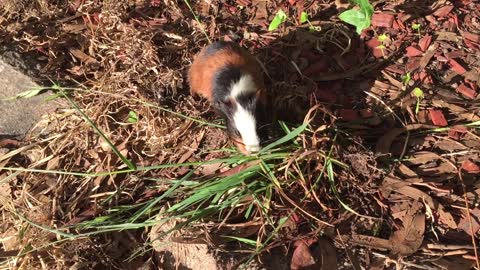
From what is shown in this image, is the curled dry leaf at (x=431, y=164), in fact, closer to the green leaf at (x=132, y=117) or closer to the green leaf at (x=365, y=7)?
the green leaf at (x=365, y=7)

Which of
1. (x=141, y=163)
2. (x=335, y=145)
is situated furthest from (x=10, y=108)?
(x=335, y=145)

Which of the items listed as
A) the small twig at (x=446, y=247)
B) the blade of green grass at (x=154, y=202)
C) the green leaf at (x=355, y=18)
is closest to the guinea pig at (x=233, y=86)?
the blade of green grass at (x=154, y=202)

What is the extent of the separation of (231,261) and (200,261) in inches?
7.4

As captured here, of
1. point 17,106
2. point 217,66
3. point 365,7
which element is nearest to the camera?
point 365,7

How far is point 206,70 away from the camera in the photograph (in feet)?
11.4

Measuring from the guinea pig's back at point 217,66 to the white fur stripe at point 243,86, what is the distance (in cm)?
6

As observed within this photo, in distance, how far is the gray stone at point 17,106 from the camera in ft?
12.1

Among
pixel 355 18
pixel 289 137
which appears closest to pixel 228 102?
pixel 289 137

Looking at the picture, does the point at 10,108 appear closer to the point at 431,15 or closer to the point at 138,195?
the point at 138,195

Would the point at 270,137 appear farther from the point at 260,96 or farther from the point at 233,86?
the point at 233,86

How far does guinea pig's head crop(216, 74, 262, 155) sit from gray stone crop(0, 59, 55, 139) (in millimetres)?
1491

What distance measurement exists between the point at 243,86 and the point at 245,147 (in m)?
0.44

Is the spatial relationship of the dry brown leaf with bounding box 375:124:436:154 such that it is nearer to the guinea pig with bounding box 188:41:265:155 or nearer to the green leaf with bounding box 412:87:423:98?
the green leaf with bounding box 412:87:423:98

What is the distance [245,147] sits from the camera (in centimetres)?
305
